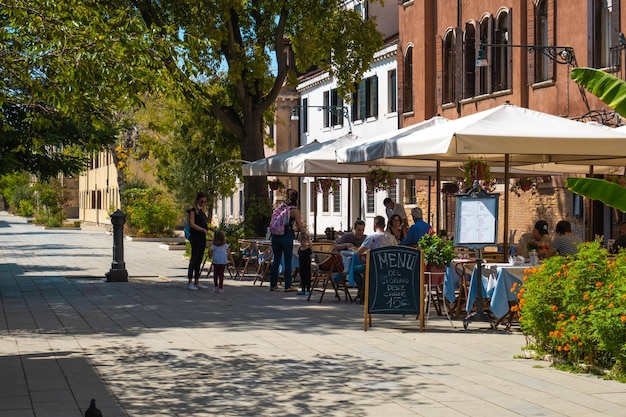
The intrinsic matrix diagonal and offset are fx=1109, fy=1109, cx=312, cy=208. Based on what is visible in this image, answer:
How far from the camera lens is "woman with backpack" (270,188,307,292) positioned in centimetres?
1975

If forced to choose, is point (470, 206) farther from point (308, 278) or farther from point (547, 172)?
point (547, 172)

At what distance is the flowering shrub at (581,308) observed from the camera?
9727 millimetres

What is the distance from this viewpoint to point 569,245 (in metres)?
14.8

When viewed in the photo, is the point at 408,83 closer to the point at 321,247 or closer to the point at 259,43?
the point at 259,43

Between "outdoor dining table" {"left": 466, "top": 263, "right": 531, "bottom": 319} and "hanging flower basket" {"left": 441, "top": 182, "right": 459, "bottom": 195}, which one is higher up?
"hanging flower basket" {"left": 441, "top": 182, "right": 459, "bottom": 195}

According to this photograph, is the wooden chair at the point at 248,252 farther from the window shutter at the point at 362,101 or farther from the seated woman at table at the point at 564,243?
the window shutter at the point at 362,101

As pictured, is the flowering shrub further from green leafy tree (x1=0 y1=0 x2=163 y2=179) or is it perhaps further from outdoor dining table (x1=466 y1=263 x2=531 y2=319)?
green leafy tree (x1=0 y1=0 x2=163 y2=179)

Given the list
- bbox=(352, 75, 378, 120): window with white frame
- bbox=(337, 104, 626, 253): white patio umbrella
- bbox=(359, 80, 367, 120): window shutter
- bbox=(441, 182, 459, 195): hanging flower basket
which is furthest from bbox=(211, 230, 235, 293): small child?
bbox=(359, 80, 367, 120): window shutter

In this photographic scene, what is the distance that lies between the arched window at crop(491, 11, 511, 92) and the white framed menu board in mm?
15670

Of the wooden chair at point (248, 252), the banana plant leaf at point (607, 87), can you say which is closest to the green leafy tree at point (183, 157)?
the wooden chair at point (248, 252)

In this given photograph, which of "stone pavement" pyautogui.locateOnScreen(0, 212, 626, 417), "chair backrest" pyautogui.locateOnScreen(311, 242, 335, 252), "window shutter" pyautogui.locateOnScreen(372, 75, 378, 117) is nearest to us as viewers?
"stone pavement" pyautogui.locateOnScreen(0, 212, 626, 417)

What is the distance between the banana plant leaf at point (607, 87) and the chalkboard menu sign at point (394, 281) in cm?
428

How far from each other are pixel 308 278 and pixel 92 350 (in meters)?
8.09

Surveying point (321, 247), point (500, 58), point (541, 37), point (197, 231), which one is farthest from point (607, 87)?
point (500, 58)
